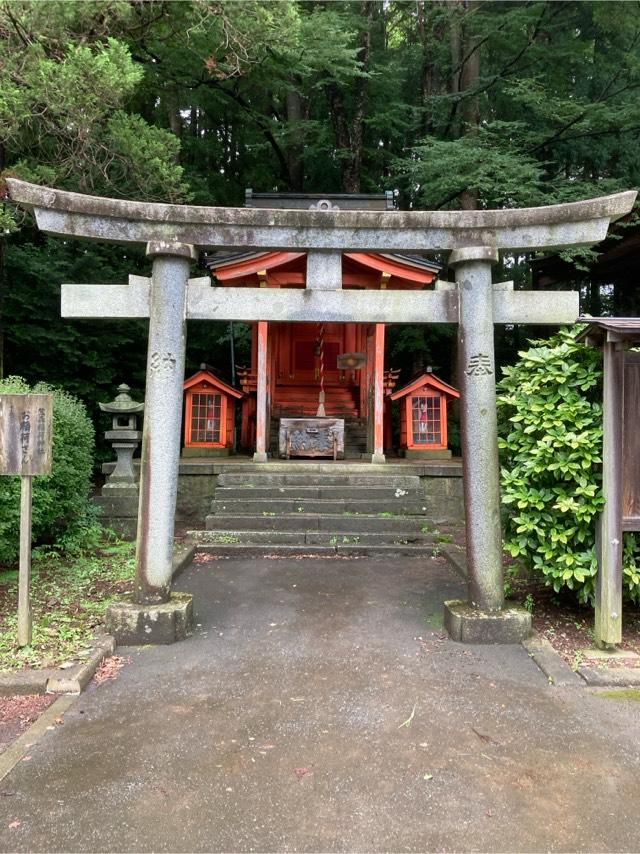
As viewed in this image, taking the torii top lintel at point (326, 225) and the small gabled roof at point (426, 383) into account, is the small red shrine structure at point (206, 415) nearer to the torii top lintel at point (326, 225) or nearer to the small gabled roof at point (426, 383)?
the small gabled roof at point (426, 383)

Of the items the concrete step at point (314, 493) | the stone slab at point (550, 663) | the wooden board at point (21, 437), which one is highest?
the wooden board at point (21, 437)

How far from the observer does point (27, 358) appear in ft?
39.4

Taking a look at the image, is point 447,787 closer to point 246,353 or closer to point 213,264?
point 213,264

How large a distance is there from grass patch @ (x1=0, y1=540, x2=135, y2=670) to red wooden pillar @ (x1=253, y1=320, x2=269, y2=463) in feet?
9.72

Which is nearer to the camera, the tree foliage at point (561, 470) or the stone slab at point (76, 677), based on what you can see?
the stone slab at point (76, 677)

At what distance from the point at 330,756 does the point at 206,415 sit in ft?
27.5

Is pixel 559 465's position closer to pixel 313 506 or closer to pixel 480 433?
pixel 480 433

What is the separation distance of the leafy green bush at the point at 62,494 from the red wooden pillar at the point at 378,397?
477 centimetres

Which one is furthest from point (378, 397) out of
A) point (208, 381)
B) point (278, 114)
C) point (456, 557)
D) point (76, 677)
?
point (278, 114)

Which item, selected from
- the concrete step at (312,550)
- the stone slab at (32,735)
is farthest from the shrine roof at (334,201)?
the stone slab at (32,735)

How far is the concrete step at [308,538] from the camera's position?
739 cm

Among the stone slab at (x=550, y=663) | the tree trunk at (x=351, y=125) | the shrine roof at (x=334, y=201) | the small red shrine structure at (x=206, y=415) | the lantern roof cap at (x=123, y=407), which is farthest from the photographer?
the tree trunk at (x=351, y=125)

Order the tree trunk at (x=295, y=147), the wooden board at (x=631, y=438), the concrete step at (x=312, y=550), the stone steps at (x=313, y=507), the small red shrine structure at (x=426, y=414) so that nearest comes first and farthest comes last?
the wooden board at (x=631, y=438) → the concrete step at (x=312, y=550) → the stone steps at (x=313, y=507) → the small red shrine structure at (x=426, y=414) → the tree trunk at (x=295, y=147)

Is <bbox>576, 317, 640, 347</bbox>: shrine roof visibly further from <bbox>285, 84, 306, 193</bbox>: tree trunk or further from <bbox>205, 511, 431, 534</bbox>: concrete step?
<bbox>285, 84, 306, 193</bbox>: tree trunk
